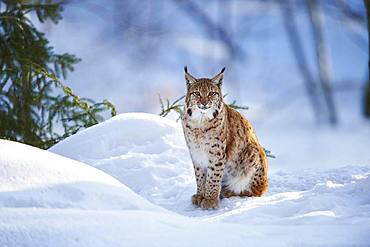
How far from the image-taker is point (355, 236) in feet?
12.2

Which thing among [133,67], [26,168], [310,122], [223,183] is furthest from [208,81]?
[133,67]

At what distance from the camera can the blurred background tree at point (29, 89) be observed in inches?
298

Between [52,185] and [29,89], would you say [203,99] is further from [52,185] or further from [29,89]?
[29,89]

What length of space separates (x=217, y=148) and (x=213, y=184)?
1.13 ft

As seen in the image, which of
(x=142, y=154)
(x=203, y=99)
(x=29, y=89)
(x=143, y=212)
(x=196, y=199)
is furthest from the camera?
(x=29, y=89)

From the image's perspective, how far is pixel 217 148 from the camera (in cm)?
526

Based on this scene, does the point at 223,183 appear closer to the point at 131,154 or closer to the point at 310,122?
the point at 131,154

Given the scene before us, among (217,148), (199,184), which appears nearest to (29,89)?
(199,184)

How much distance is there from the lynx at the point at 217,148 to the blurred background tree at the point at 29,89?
2.37 m

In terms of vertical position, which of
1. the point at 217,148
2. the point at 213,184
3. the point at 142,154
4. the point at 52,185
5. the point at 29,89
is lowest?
the point at 52,185

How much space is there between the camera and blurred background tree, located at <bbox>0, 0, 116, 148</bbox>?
757cm

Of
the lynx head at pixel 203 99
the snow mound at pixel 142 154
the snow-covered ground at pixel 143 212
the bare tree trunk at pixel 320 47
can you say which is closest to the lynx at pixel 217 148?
the lynx head at pixel 203 99

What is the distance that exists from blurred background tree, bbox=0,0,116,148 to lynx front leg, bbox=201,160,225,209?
2539 millimetres

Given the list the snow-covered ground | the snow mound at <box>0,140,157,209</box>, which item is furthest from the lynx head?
the snow mound at <box>0,140,157,209</box>
